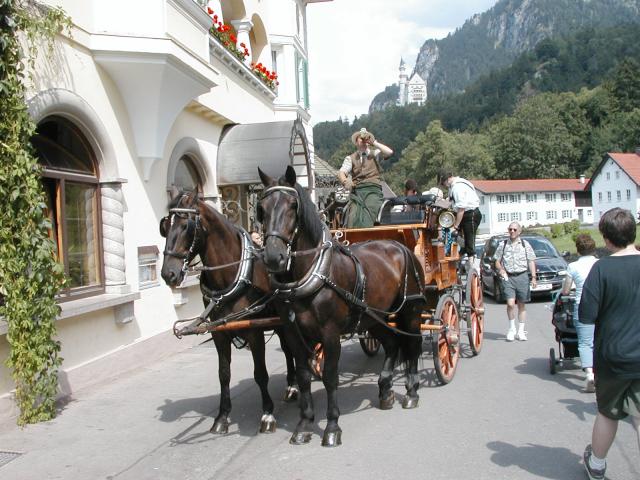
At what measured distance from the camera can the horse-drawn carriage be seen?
5117 millimetres

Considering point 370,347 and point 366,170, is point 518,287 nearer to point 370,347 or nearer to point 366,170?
point 370,347

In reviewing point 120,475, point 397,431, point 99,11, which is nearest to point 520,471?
point 397,431

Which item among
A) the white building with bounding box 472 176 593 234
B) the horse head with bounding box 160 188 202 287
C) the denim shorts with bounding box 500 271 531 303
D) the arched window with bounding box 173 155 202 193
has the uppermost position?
the white building with bounding box 472 176 593 234

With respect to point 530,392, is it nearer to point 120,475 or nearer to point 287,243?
point 287,243

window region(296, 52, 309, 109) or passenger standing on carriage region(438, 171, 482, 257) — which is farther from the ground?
window region(296, 52, 309, 109)

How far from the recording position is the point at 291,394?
22.6ft

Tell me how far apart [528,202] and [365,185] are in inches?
3249

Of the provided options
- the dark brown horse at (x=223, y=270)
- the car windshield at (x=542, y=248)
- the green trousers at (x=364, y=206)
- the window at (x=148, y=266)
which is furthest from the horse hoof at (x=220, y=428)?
the car windshield at (x=542, y=248)

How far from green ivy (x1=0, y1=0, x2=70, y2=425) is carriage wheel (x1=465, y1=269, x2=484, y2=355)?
535 cm

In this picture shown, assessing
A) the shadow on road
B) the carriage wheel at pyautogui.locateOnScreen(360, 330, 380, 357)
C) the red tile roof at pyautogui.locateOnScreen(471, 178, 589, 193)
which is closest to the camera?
the shadow on road

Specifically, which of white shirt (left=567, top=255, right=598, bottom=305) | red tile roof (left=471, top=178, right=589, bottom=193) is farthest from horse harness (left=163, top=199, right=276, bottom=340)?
red tile roof (left=471, top=178, right=589, bottom=193)

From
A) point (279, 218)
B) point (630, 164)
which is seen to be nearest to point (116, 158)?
point (279, 218)

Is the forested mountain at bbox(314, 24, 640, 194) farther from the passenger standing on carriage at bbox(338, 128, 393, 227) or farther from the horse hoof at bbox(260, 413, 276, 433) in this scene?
the horse hoof at bbox(260, 413, 276, 433)

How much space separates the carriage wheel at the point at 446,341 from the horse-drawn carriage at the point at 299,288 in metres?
0.05
